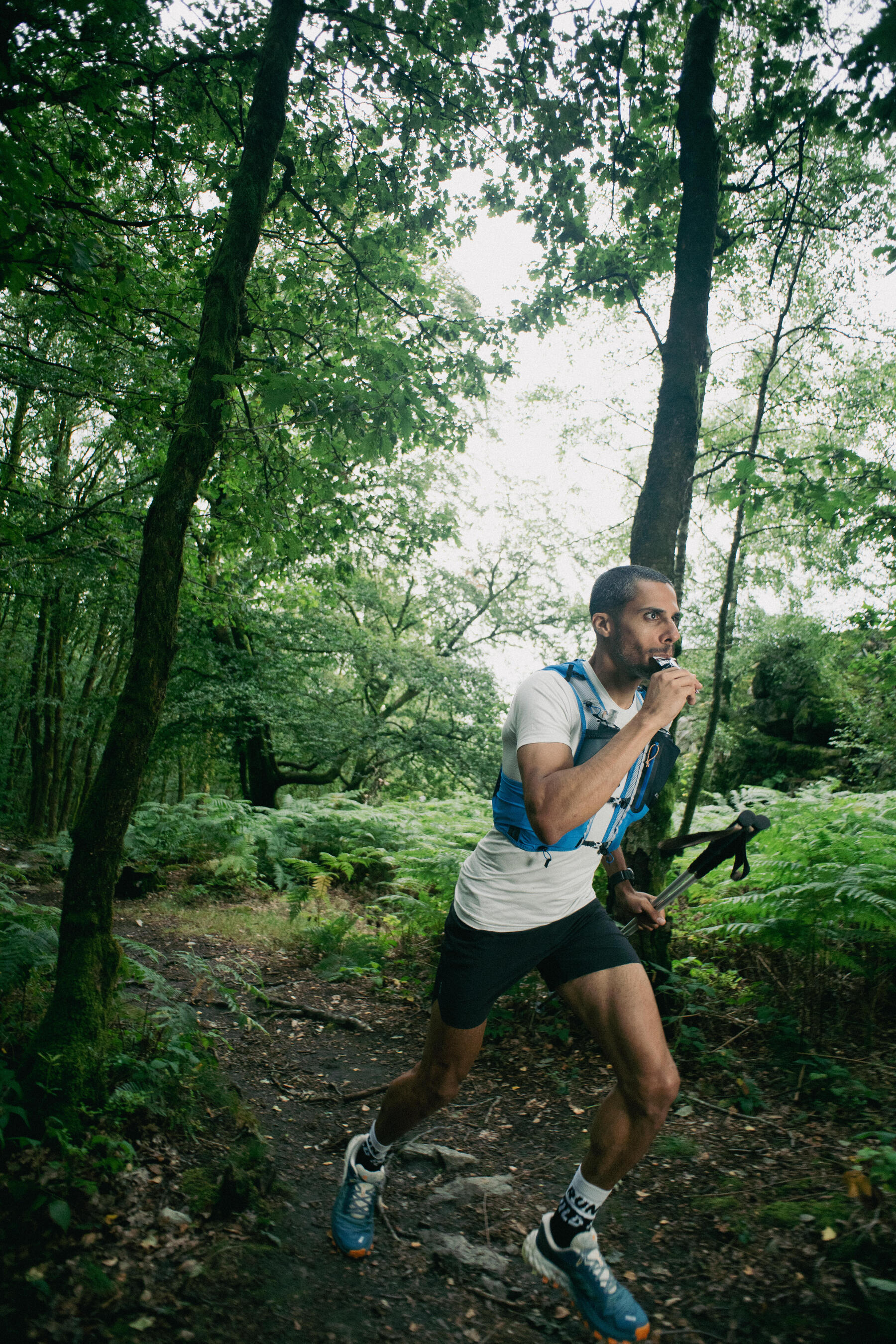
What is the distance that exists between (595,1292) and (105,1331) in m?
1.43

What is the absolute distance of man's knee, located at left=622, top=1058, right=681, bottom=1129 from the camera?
218cm

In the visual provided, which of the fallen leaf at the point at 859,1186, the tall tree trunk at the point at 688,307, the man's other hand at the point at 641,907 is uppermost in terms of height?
the tall tree trunk at the point at 688,307

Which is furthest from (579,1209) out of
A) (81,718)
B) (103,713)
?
(81,718)

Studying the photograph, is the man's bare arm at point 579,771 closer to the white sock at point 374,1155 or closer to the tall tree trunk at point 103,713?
the white sock at point 374,1155

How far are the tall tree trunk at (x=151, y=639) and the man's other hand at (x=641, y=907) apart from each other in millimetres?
2163

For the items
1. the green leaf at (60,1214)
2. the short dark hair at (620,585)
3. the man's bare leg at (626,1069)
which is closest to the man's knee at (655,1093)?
the man's bare leg at (626,1069)

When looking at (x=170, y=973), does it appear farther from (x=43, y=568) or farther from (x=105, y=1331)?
(x=43, y=568)

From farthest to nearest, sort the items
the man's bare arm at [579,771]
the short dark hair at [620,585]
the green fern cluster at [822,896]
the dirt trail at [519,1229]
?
1. the green fern cluster at [822,896]
2. the short dark hair at [620,585]
3. the dirt trail at [519,1229]
4. the man's bare arm at [579,771]

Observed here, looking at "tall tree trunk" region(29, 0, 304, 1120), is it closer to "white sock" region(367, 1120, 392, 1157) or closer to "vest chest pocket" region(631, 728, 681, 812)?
"white sock" region(367, 1120, 392, 1157)

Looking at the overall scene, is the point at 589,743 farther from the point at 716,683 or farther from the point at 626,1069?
the point at 716,683

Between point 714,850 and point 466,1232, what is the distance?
1813mm

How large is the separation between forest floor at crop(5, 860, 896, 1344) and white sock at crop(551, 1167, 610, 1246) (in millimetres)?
266

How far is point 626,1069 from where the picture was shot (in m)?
2.24

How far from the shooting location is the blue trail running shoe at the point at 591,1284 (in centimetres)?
208
